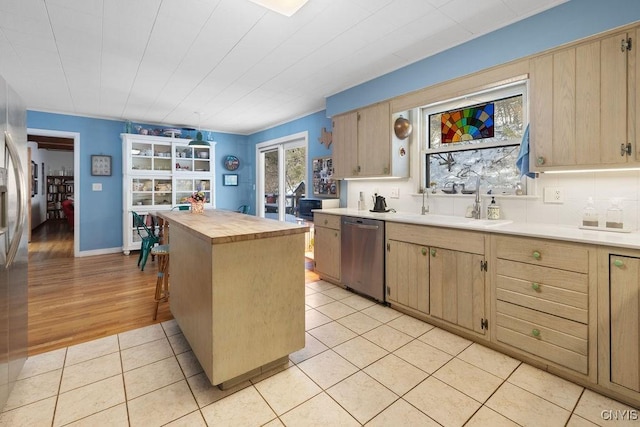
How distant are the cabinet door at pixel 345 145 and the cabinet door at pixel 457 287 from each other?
5.31ft

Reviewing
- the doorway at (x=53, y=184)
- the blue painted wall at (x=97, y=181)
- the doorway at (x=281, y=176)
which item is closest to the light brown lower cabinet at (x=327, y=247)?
the doorway at (x=281, y=176)

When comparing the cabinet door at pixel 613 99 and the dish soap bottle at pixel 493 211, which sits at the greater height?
the cabinet door at pixel 613 99

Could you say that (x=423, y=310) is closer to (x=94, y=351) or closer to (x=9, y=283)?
(x=94, y=351)

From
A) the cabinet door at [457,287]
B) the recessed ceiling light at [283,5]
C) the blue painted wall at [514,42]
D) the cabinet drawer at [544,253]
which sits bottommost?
the cabinet door at [457,287]

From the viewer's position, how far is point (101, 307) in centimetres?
304

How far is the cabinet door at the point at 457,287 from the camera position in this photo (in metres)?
2.28

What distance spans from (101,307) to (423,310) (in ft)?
10.2

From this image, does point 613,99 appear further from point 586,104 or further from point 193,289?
point 193,289

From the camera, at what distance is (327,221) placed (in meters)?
3.68

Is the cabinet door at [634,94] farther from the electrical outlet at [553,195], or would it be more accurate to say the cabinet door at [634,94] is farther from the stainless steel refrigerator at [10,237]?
the stainless steel refrigerator at [10,237]

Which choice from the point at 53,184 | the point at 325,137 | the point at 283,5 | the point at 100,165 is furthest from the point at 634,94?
the point at 53,184

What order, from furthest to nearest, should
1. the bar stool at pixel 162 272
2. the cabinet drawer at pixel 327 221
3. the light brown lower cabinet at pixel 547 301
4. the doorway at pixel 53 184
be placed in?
1. the doorway at pixel 53 184
2. the cabinet drawer at pixel 327 221
3. the bar stool at pixel 162 272
4. the light brown lower cabinet at pixel 547 301

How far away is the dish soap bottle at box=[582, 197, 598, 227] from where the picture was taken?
2.11 meters

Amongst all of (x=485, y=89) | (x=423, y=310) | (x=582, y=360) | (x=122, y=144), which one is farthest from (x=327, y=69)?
(x=122, y=144)
